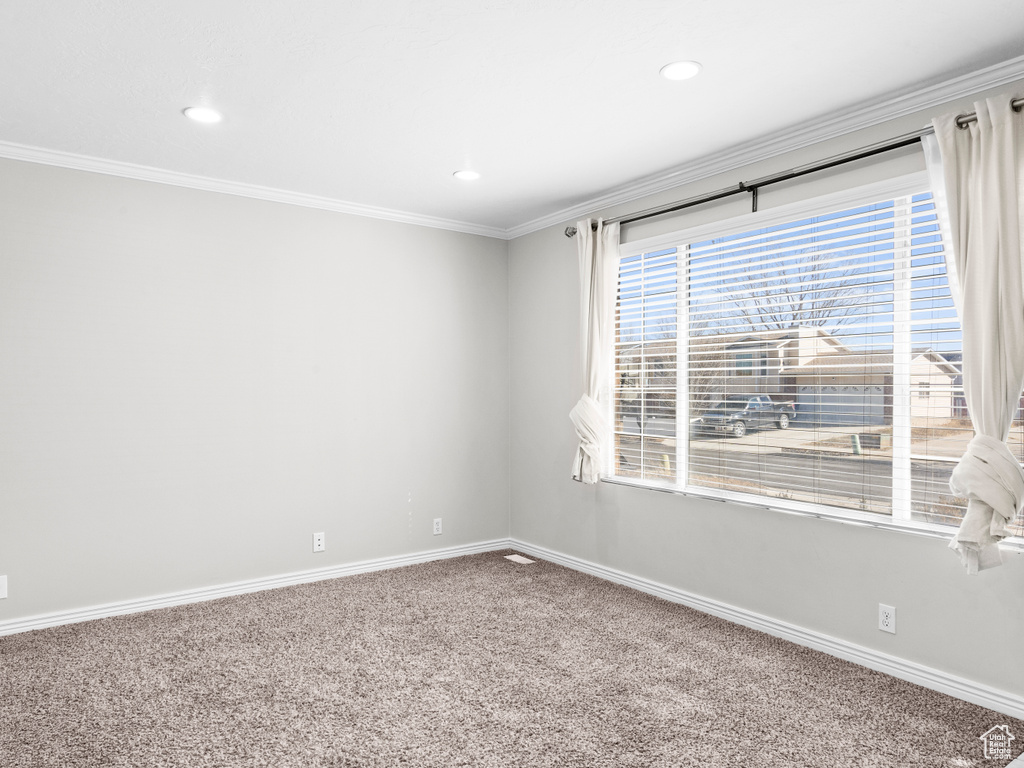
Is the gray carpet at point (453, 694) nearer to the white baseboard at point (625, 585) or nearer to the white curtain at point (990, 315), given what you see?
the white baseboard at point (625, 585)

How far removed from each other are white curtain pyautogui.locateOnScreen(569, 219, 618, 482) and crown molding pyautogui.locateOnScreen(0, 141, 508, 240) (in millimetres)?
1130

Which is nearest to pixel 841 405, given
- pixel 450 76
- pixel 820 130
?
pixel 820 130

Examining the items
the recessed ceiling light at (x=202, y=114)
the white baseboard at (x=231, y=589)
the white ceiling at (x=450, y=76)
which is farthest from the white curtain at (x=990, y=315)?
the white baseboard at (x=231, y=589)

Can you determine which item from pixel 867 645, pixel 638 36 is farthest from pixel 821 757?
pixel 638 36

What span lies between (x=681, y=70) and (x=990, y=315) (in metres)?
1.50

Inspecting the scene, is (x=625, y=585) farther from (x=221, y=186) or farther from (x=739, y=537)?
(x=221, y=186)

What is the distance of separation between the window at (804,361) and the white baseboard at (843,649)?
596 millimetres

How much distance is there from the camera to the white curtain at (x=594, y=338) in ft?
13.8

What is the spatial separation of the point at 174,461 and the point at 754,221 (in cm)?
353

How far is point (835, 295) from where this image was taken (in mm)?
3086

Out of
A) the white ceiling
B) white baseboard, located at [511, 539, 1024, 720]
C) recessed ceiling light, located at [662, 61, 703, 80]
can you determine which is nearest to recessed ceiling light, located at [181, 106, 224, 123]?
the white ceiling

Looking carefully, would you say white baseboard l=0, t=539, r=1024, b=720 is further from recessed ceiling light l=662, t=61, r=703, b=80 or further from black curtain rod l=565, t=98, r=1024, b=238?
recessed ceiling light l=662, t=61, r=703, b=80

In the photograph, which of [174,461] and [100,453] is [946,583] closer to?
[174,461]

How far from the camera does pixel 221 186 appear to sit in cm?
393
